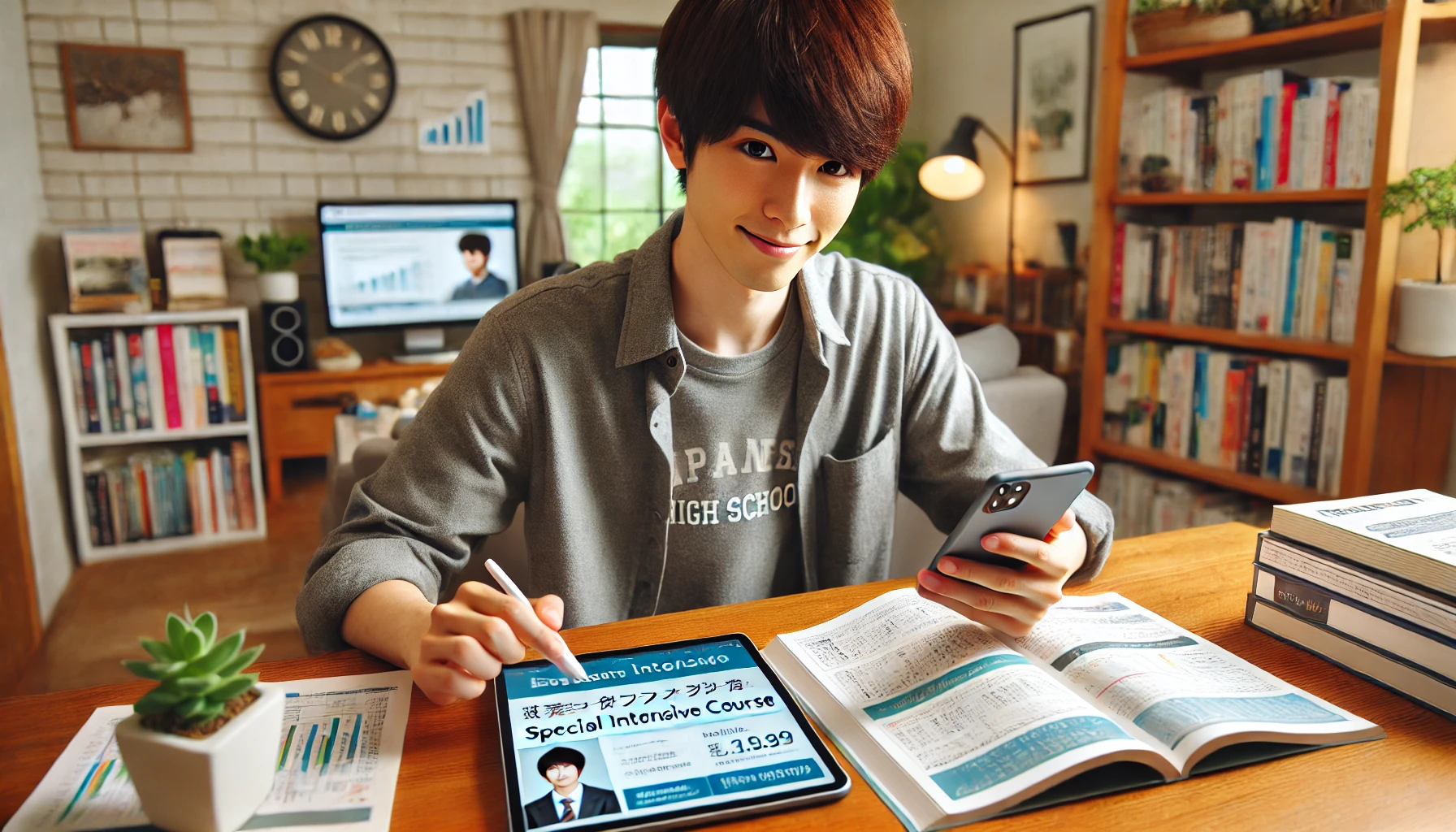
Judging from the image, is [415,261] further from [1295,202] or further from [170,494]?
[1295,202]

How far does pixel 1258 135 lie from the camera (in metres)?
2.37

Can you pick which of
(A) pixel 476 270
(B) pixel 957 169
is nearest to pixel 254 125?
(A) pixel 476 270

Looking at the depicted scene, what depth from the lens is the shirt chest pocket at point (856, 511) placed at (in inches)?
46.4

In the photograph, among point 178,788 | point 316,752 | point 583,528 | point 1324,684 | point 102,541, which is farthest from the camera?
point 102,541

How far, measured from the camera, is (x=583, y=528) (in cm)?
111

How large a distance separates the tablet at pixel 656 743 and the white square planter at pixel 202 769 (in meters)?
0.16

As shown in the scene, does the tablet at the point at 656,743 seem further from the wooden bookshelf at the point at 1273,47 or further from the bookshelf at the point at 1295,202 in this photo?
the wooden bookshelf at the point at 1273,47

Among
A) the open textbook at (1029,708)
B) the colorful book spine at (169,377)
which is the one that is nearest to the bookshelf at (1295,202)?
the open textbook at (1029,708)

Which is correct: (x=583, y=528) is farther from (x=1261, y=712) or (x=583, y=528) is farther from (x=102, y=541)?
(x=102, y=541)

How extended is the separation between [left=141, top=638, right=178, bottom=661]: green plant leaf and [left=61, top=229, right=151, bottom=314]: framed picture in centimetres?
343

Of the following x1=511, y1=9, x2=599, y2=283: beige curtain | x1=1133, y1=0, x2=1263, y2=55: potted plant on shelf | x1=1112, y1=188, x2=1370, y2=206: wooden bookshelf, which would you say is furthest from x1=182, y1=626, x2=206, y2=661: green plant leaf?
x1=511, y1=9, x2=599, y2=283: beige curtain

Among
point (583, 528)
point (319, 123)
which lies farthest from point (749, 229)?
point (319, 123)

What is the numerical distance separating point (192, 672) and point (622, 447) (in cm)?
60

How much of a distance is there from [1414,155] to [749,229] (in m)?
1.95
